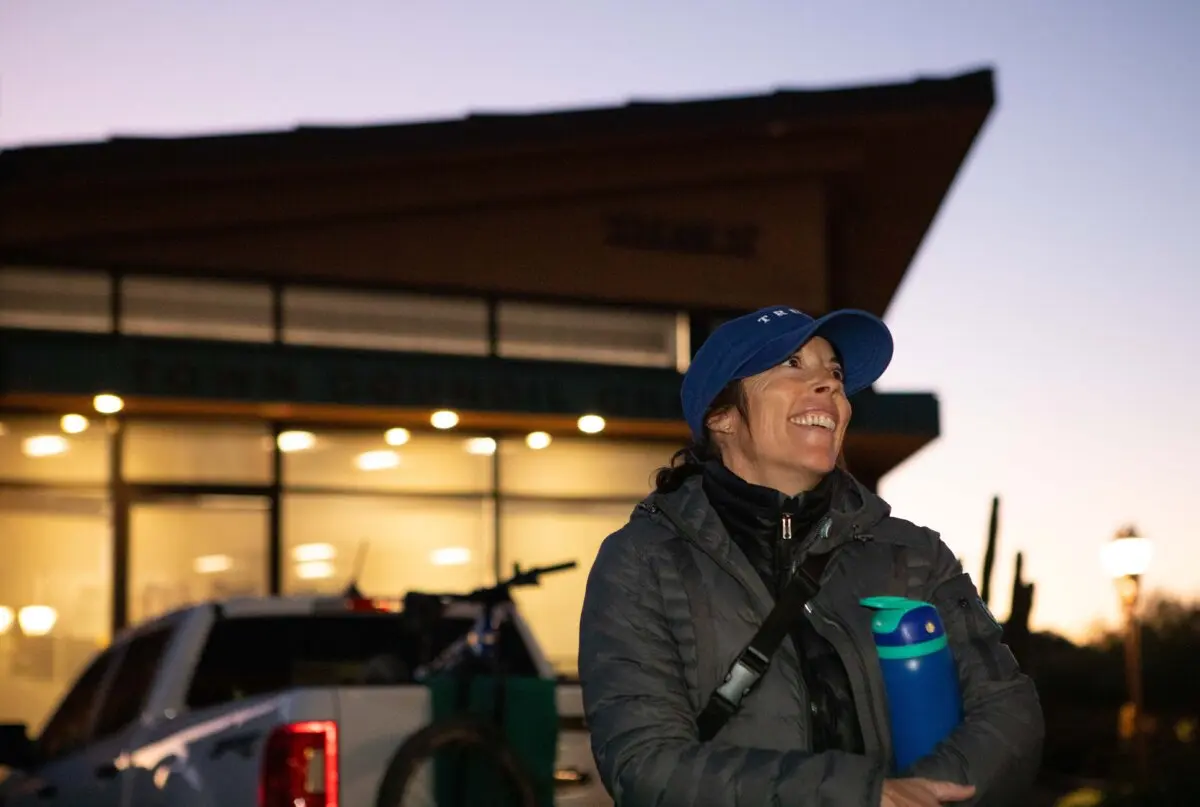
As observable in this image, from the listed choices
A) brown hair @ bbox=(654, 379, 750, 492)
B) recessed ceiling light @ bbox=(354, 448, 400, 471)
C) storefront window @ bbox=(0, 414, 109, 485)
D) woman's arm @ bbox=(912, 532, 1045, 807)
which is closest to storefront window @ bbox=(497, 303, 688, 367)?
recessed ceiling light @ bbox=(354, 448, 400, 471)

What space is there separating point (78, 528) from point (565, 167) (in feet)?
19.2

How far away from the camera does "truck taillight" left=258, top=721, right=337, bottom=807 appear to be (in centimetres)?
545

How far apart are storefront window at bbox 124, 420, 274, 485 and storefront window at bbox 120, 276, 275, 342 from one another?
837mm

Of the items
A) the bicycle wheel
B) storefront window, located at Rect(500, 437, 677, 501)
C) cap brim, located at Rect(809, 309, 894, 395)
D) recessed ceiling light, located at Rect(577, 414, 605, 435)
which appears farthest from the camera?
storefront window, located at Rect(500, 437, 677, 501)

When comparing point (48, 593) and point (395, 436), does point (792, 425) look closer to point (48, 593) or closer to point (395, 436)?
point (48, 593)

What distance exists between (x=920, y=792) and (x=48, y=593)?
1330 cm

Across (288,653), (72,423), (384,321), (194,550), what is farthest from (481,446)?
(288,653)

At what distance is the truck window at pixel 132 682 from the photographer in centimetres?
686

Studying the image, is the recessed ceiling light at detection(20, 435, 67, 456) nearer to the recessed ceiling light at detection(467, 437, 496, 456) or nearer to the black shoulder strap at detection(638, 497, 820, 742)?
the recessed ceiling light at detection(467, 437, 496, 456)

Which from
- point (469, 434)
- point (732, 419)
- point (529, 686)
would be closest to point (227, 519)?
point (469, 434)

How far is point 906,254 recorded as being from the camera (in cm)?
2178

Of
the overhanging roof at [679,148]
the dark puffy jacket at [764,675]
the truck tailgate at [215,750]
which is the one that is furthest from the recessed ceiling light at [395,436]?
the dark puffy jacket at [764,675]

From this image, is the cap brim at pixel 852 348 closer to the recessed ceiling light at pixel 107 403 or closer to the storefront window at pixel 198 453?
the recessed ceiling light at pixel 107 403

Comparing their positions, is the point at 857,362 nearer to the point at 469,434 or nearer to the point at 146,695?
the point at 146,695
